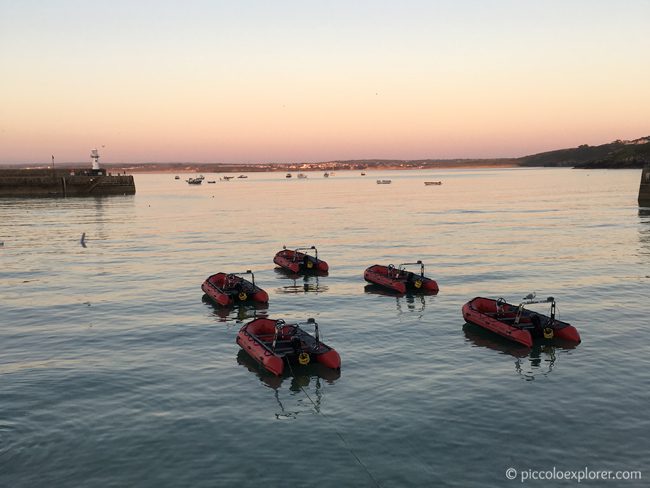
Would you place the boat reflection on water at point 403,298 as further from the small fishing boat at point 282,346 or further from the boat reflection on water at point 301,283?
the small fishing boat at point 282,346

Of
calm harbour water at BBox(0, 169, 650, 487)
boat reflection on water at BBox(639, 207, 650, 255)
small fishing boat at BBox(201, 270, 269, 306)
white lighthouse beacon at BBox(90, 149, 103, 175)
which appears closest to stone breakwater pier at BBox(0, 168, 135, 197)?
white lighthouse beacon at BBox(90, 149, 103, 175)

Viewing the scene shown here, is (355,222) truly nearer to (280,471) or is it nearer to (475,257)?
(475,257)

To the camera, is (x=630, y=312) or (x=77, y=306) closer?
(x=630, y=312)

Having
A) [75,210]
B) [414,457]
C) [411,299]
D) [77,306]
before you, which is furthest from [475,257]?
[75,210]

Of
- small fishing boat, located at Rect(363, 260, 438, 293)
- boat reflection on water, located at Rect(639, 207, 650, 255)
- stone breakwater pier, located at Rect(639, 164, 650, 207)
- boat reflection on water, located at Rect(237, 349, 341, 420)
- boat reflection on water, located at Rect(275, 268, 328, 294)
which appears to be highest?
stone breakwater pier, located at Rect(639, 164, 650, 207)

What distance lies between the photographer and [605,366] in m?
25.7

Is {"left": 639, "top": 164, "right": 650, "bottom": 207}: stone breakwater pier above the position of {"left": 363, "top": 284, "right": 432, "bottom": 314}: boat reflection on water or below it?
above

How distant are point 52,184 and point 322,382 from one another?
13999 cm

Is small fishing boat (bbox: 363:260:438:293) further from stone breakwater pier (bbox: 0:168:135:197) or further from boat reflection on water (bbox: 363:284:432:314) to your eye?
stone breakwater pier (bbox: 0:168:135:197)

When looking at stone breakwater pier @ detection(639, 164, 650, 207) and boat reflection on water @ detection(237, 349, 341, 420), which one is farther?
stone breakwater pier @ detection(639, 164, 650, 207)

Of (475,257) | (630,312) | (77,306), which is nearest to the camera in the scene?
(630,312)

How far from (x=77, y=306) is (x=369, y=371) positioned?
22989mm

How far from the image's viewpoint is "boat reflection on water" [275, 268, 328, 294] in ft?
144

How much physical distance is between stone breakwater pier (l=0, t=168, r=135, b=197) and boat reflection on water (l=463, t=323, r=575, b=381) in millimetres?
135108
